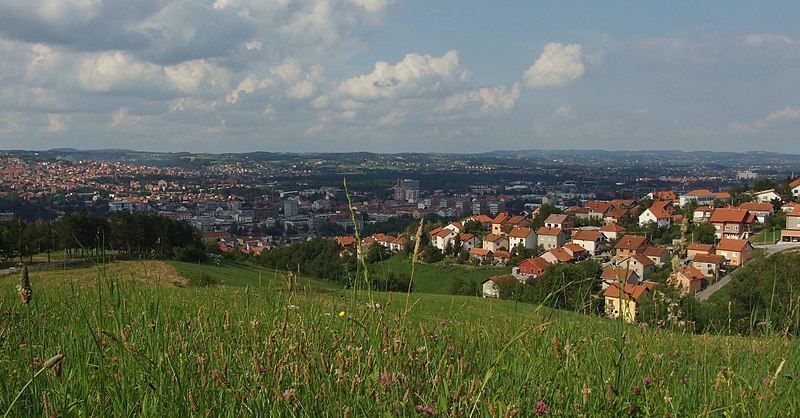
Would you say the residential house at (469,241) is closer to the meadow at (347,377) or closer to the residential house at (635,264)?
the residential house at (635,264)

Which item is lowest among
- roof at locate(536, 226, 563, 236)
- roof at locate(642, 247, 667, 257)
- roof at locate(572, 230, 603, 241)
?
roof at locate(536, 226, 563, 236)

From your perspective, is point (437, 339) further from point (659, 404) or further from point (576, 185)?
point (576, 185)

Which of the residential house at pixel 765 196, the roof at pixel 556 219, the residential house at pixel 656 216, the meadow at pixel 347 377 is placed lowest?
the roof at pixel 556 219

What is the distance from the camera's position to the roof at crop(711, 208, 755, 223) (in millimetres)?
59875

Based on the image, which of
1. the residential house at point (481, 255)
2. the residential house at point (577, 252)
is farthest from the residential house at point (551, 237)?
the residential house at point (577, 252)

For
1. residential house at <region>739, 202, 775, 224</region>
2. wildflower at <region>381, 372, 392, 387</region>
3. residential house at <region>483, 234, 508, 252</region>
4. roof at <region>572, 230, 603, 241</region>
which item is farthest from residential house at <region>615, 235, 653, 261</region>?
residential house at <region>483, 234, 508, 252</region>

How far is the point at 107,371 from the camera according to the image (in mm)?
2475

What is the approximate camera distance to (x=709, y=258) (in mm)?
42781

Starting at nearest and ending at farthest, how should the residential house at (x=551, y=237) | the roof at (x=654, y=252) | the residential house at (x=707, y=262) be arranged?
the roof at (x=654, y=252) → the residential house at (x=707, y=262) → the residential house at (x=551, y=237)

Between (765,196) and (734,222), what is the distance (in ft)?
63.5

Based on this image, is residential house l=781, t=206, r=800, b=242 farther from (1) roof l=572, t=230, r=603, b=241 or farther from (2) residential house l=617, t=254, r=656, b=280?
(2) residential house l=617, t=254, r=656, b=280

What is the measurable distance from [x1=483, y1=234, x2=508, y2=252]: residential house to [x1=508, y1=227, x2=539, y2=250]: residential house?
72 cm

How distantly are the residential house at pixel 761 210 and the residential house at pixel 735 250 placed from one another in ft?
58.7

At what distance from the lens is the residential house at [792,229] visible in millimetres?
51969
